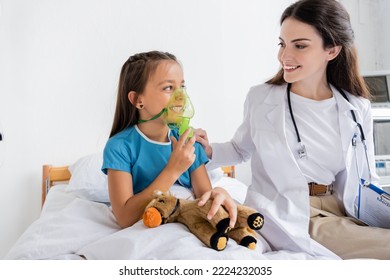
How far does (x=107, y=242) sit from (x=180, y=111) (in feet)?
1.25

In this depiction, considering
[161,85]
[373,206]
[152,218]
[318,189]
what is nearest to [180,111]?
[161,85]

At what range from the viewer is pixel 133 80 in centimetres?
118

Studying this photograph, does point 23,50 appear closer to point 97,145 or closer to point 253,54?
point 97,145

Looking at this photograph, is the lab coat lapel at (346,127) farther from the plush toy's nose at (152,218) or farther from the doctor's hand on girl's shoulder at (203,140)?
the plush toy's nose at (152,218)

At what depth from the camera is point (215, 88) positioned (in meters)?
1.80

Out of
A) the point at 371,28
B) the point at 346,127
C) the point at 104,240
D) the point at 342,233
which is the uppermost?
the point at 371,28

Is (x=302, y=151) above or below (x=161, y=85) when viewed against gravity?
below

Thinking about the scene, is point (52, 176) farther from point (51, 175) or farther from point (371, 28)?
point (371, 28)

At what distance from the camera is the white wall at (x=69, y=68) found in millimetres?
1727

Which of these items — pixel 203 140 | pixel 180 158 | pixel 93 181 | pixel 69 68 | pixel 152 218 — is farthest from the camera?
pixel 69 68

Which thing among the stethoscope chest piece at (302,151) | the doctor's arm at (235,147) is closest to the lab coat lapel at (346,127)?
the stethoscope chest piece at (302,151)

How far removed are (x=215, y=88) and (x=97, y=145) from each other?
570 mm

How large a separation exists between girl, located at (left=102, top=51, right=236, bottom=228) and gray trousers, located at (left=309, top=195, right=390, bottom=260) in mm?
326
